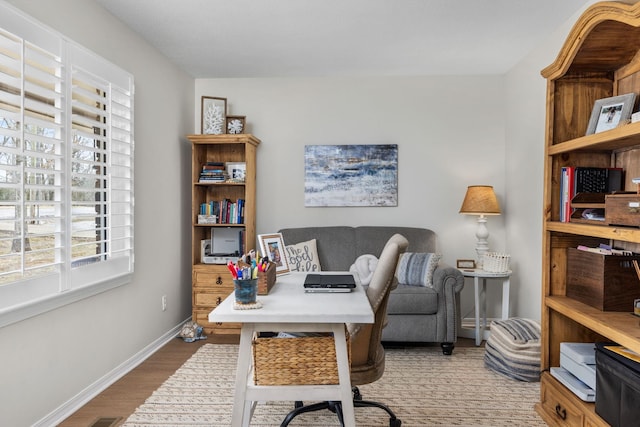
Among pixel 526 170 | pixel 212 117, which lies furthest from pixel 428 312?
pixel 212 117

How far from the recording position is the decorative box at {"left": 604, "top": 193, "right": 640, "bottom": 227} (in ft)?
5.92

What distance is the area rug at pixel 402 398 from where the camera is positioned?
2.43 metres

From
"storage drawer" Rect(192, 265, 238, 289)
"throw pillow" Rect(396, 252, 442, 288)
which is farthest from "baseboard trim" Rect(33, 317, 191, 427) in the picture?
"throw pillow" Rect(396, 252, 442, 288)

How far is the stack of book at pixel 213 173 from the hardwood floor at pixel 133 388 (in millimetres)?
1488

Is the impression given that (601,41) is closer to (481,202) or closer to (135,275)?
(481,202)

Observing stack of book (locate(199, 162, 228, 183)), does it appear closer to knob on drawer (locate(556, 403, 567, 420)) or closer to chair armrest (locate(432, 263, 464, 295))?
chair armrest (locate(432, 263, 464, 295))

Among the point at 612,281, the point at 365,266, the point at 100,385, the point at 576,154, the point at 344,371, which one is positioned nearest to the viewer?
the point at 344,371

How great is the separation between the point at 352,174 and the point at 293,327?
2.89 meters

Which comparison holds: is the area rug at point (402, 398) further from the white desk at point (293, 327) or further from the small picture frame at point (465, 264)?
the small picture frame at point (465, 264)

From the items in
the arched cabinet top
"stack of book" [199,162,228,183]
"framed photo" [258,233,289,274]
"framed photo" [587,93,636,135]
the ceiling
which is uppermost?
Answer: the ceiling

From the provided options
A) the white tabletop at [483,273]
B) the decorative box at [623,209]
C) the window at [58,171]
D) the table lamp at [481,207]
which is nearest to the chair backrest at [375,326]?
the decorative box at [623,209]

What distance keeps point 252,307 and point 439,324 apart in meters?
2.27

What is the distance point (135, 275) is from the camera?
333 cm

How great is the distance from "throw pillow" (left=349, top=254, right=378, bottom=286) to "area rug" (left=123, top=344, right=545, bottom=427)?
0.71 metres
